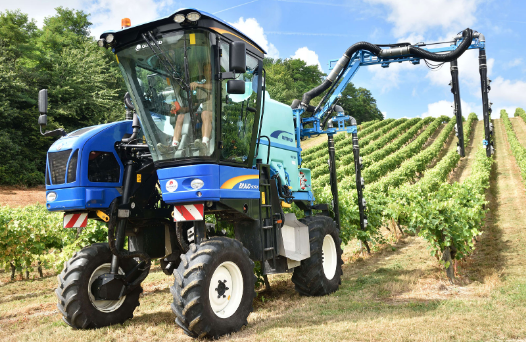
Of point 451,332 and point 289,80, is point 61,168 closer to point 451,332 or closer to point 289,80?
point 451,332

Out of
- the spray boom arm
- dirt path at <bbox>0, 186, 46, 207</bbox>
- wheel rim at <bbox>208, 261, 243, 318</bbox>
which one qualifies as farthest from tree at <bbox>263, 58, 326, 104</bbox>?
wheel rim at <bbox>208, 261, 243, 318</bbox>

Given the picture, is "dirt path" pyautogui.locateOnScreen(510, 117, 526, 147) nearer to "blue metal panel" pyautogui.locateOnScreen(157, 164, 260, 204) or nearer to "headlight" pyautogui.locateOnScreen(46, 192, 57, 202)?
"blue metal panel" pyautogui.locateOnScreen(157, 164, 260, 204)

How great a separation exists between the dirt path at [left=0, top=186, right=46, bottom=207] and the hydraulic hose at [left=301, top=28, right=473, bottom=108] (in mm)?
19777

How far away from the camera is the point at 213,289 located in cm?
481

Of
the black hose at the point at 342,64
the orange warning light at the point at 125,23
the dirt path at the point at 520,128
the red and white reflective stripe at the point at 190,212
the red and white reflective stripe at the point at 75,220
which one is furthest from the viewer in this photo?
the dirt path at the point at 520,128

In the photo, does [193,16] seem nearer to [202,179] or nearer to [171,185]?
[202,179]

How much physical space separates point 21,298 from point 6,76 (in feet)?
82.3

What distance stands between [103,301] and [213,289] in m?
1.92

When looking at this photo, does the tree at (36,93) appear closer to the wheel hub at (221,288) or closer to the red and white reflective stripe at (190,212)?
the red and white reflective stripe at (190,212)

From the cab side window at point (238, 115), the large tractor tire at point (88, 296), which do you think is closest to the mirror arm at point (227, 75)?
the cab side window at point (238, 115)

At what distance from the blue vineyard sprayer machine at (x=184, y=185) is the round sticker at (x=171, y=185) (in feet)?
0.06

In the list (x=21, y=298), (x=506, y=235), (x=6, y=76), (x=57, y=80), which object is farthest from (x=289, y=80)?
(x=21, y=298)

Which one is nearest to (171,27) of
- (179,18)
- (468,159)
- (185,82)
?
(179,18)

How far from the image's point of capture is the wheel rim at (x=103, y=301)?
5.64 metres
